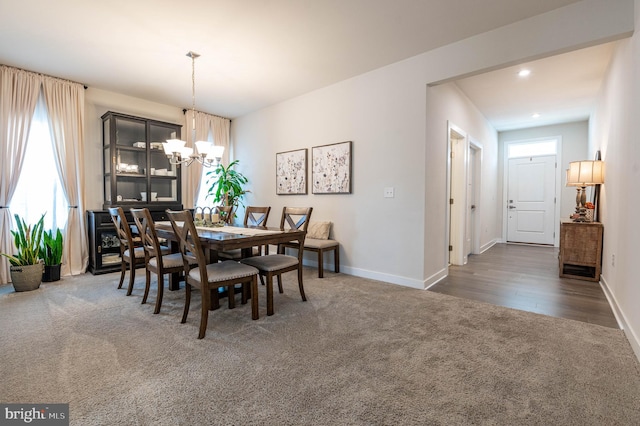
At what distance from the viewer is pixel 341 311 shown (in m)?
2.71

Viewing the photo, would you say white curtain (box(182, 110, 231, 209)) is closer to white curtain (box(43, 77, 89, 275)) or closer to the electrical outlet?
white curtain (box(43, 77, 89, 275))

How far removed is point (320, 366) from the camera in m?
1.82

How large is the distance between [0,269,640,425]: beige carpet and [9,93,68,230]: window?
57.4 inches

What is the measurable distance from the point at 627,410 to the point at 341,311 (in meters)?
1.84

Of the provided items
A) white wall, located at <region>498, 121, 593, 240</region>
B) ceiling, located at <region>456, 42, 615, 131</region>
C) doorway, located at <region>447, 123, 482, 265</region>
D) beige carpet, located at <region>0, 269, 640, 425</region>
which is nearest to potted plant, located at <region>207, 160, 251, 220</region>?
beige carpet, located at <region>0, 269, 640, 425</region>

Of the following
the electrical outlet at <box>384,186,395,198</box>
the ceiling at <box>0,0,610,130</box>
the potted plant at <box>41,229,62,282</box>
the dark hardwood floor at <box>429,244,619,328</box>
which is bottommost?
the dark hardwood floor at <box>429,244,619,328</box>

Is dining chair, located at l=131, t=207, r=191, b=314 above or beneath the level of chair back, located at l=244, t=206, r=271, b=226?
beneath

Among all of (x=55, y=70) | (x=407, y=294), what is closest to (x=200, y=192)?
(x=55, y=70)

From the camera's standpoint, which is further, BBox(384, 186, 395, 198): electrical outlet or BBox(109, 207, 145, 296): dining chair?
BBox(384, 186, 395, 198): electrical outlet

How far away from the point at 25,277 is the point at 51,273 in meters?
0.37

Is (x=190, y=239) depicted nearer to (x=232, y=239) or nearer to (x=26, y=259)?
(x=232, y=239)

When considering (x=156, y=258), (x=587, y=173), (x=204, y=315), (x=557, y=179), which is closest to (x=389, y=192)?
(x=204, y=315)

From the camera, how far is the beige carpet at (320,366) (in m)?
1.44

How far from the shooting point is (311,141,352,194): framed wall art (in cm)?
406
